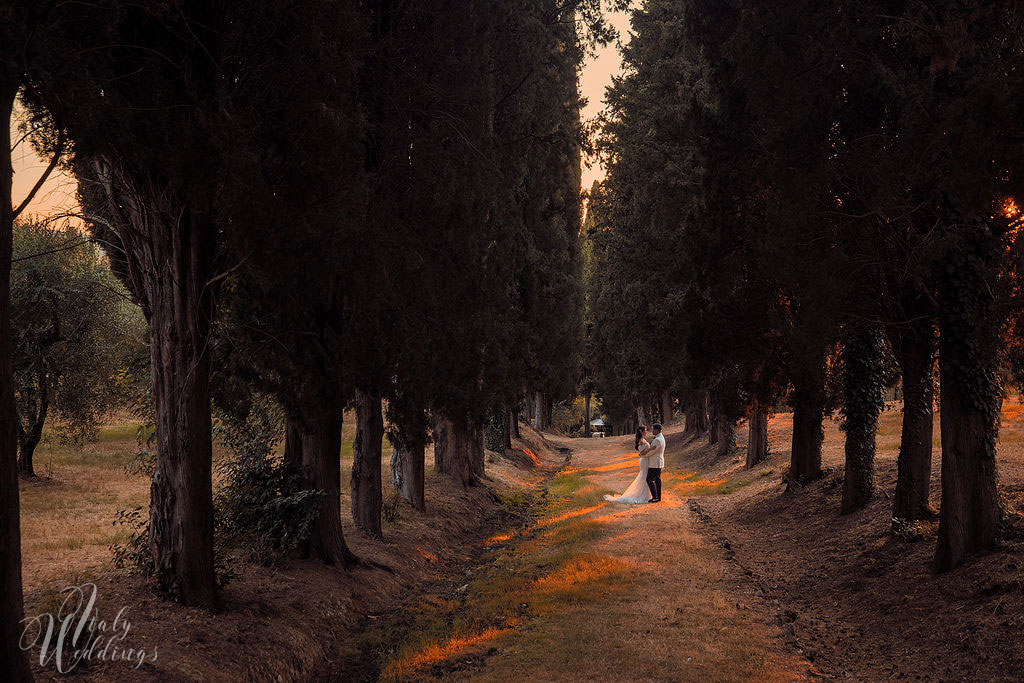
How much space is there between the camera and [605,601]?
1103cm

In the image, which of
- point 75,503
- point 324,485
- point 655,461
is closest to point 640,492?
point 655,461

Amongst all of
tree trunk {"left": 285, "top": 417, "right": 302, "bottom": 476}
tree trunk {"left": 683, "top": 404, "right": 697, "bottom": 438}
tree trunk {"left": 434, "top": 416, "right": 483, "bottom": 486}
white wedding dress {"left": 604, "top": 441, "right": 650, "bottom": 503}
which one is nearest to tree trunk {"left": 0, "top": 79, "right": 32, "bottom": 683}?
tree trunk {"left": 285, "top": 417, "right": 302, "bottom": 476}

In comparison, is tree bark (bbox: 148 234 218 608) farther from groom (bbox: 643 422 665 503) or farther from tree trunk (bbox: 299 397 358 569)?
groom (bbox: 643 422 665 503)

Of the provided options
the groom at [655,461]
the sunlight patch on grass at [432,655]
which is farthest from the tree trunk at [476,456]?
the sunlight patch on grass at [432,655]

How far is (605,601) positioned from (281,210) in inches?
276

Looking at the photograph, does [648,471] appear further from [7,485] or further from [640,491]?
[7,485]

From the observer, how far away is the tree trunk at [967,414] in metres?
10.0

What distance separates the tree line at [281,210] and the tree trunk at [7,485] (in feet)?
0.06

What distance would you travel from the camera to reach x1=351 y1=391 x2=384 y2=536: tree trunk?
1439 cm

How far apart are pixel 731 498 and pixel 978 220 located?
13205mm

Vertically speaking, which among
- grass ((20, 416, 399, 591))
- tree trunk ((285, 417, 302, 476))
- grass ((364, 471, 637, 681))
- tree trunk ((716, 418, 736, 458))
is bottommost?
grass ((364, 471, 637, 681))

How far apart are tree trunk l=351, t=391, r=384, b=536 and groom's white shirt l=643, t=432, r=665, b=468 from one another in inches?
339

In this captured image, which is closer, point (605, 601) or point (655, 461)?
point (605, 601)

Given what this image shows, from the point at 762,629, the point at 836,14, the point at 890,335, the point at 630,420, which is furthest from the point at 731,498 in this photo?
the point at 630,420
